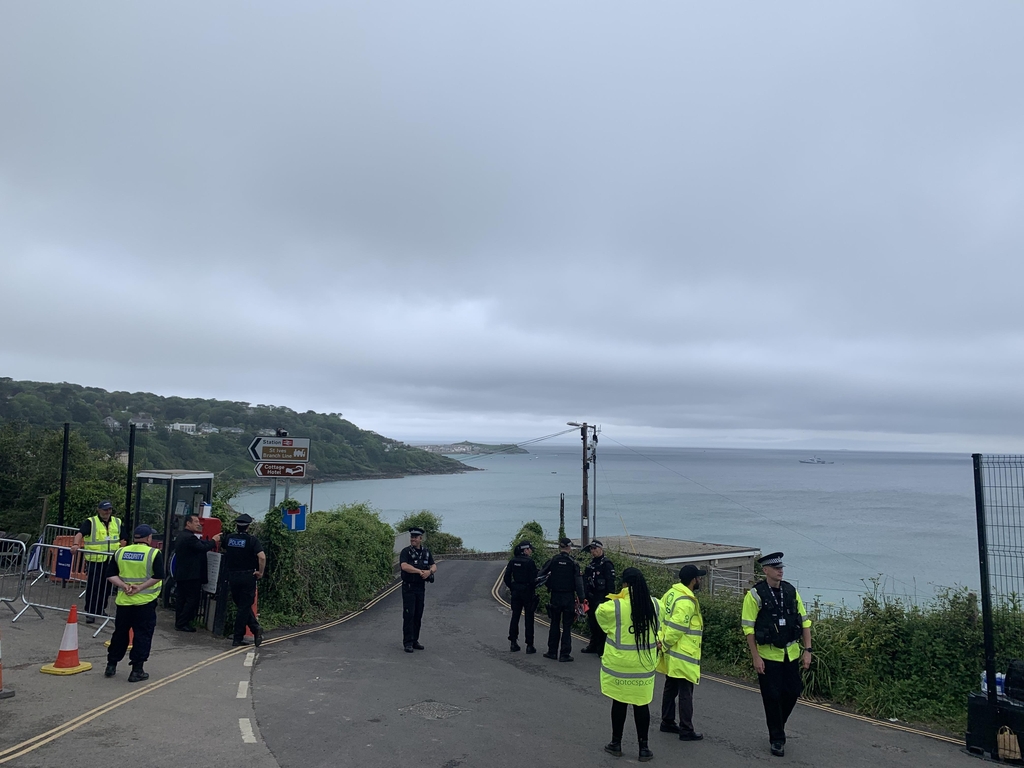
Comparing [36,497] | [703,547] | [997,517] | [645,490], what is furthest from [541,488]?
[997,517]

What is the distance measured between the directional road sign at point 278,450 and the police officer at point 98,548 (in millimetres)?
2462

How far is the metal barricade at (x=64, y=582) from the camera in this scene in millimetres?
10109

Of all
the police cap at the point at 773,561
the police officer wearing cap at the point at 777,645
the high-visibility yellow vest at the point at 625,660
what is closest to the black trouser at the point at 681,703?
the police officer wearing cap at the point at 777,645

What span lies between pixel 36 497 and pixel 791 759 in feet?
70.0

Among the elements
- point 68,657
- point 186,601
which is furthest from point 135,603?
point 186,601

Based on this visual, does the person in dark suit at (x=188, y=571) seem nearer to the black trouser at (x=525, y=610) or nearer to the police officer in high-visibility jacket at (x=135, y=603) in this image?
the police officer in high-visibility jacket at (x=135, y=603)

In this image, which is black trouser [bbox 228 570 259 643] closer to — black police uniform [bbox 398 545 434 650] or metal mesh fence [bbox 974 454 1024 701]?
black police uniform [bbox 398 545 434 650]

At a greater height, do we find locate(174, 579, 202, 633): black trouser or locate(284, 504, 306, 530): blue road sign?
locate(284, 504, 306, 530): blue road sign

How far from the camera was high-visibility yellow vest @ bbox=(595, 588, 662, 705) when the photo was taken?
564cm

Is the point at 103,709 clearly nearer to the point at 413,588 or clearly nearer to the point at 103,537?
the point at 413,588

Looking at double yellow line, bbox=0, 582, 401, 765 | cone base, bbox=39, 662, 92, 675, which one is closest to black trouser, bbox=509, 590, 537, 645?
double yellow line, bbox=0, 582, 401, 765

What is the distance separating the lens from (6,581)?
42.5 feet

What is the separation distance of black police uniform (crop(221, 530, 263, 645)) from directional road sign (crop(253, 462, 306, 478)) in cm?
226

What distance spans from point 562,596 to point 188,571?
19.3ft
